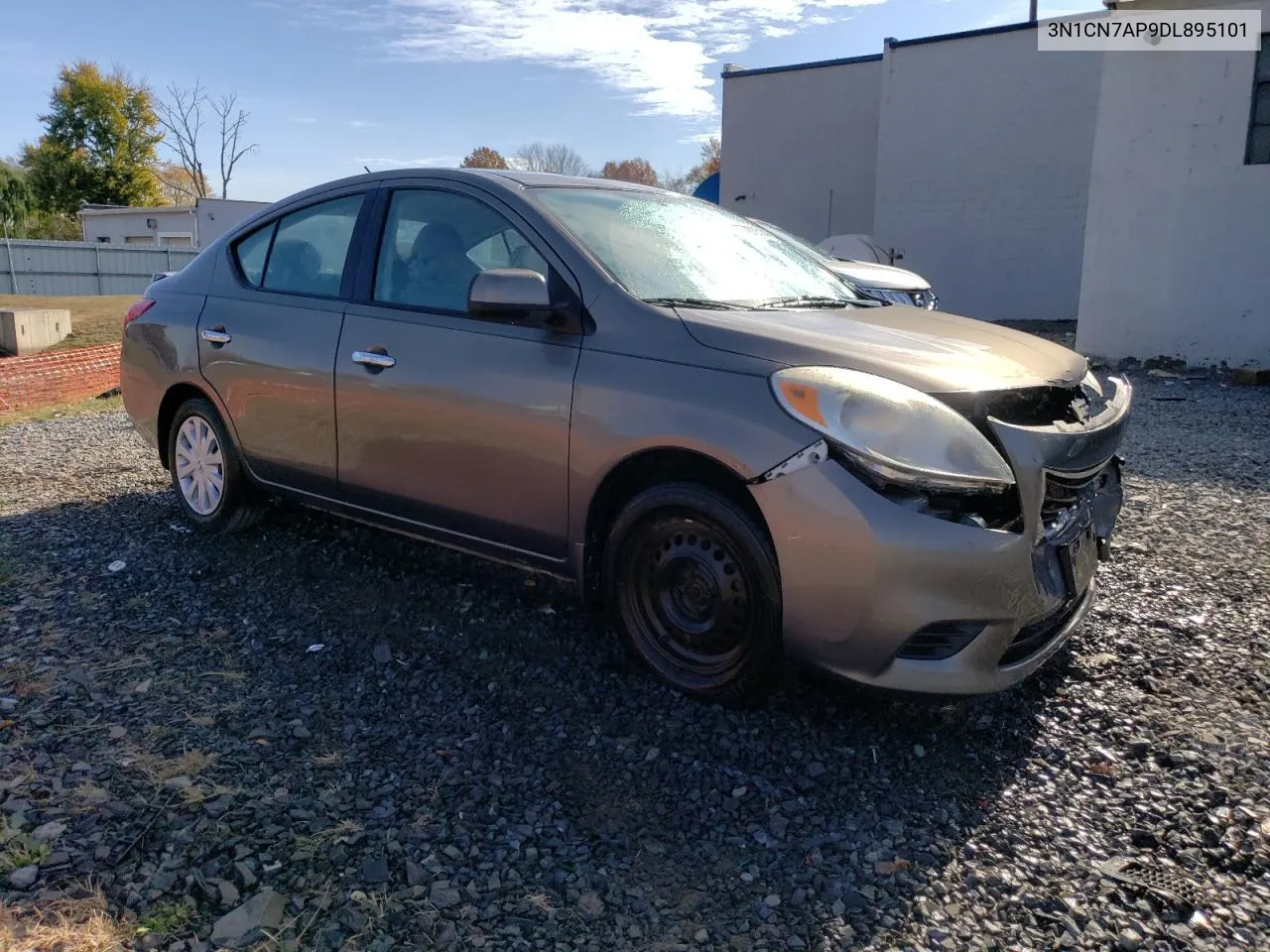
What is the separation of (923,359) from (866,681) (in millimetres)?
990

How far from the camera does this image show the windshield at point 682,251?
3561mm

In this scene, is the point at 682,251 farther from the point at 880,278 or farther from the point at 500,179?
the point at 880,278

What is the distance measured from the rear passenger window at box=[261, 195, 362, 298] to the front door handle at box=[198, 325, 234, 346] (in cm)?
30

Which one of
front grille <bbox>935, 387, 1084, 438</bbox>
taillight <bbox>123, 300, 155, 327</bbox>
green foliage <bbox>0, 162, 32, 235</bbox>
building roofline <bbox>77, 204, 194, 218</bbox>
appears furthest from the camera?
green foliage <bbox>0, 162, 32, 235</bbox>

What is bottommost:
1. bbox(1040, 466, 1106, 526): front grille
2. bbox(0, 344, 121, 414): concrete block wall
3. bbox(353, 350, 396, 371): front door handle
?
bbox(0, 344, 121, 414): concrete block wall

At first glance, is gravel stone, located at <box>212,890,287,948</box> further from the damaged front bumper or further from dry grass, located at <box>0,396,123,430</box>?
dry grass, located at <box>0,396,123,430</box>

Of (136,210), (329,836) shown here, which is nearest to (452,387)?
(329,836)

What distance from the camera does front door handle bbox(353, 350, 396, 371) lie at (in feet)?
12.7

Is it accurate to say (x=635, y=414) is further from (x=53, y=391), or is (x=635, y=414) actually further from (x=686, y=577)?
(x=53, y=391)

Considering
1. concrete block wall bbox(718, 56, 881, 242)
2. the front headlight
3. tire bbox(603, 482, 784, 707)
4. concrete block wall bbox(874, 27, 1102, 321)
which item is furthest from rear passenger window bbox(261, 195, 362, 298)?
concrete block wall bbox(718, 56, 881, 242)

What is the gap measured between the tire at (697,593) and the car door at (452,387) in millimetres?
306

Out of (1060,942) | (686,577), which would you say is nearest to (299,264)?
(686,577)

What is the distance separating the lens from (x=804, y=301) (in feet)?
12.5

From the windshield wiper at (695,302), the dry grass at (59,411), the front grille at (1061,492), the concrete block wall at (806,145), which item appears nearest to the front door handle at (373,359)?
the windshield wiper at (695,302)
